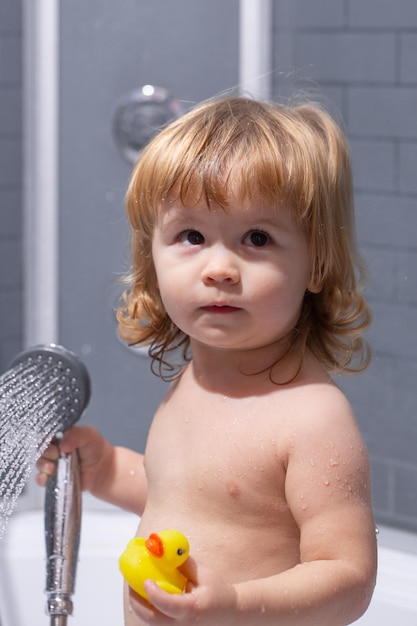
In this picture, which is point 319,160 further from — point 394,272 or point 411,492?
point 411,492

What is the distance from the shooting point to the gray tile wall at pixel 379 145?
123 centimetres

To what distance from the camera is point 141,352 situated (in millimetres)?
1459

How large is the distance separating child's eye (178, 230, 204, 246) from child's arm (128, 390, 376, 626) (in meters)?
0.15

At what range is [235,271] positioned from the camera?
843 millimetres

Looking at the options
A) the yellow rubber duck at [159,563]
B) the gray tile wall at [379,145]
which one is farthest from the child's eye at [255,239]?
the gray tile wall at [379,145]

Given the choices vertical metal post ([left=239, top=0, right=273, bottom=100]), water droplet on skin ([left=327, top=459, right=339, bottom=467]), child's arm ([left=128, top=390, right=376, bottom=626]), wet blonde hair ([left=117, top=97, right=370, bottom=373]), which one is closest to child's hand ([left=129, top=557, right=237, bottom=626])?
child's arm ([left=128, top=390, right=376, bottom=626])

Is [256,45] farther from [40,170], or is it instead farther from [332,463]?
[332,463]

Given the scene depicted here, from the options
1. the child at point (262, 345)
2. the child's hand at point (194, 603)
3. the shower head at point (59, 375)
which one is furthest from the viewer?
the shower head at point (59, 375)

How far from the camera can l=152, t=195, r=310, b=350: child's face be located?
0.85 m

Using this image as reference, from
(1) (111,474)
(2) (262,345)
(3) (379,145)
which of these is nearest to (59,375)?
(1) (111,474)

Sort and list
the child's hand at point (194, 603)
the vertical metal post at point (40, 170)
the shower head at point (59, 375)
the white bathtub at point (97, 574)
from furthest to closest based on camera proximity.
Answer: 1. the vertical metal post at point (40, 170)
2. the white bathtub at point (97, 574)
3. the shower head at point (59, 375)
4. the child's hand at point (194, 603)

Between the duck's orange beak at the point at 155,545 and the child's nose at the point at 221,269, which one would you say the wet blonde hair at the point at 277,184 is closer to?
the child's nose at the point at 221,269

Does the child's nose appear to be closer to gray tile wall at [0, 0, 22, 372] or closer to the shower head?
the shower head

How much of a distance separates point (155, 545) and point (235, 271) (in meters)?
0.22
